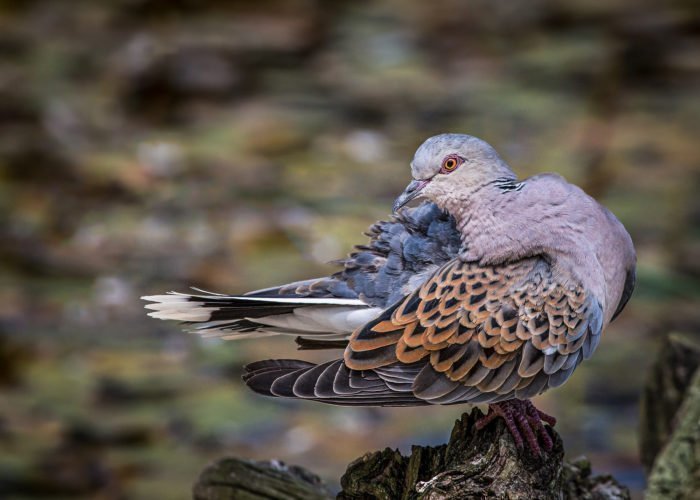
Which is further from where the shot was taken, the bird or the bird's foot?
the bird

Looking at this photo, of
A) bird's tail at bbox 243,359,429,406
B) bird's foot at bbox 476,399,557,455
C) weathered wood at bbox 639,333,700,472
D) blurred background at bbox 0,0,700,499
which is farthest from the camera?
blurred background at bbox 0,0,700,499

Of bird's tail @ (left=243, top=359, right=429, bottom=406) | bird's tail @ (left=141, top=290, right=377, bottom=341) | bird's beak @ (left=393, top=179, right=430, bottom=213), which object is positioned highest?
bird's beak @ (left=393, top=179, right=430, bottom=213)

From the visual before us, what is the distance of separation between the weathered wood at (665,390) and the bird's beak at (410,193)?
32.9 inches

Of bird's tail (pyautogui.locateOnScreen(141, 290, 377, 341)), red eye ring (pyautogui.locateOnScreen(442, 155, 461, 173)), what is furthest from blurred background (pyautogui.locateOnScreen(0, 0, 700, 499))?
red eye ring (pyautogui.locateOnScreen(442, 155, 461, 173))

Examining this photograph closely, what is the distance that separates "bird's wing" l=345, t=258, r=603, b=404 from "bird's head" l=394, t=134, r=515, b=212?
0.30 meters

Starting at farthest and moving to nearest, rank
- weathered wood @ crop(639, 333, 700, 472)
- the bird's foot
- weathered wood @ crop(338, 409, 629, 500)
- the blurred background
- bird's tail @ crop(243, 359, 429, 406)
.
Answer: the blurred background, weathered wood @ crop(639, 333, 700, 472), bird's tail @ crop(243, 359, 429, 406), the bird's foot, weathered wood @ crop(338, 409, 629, 500)

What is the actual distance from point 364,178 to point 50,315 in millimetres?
2252

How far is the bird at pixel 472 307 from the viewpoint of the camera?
329 centimetres

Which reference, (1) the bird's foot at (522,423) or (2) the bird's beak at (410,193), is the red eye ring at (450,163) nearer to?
(2) the bird's beak at (410,193)

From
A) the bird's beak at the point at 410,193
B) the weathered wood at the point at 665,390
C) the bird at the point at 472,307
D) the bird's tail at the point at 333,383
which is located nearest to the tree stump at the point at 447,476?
the bird at the point at 472,307

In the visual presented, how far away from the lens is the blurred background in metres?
5.81

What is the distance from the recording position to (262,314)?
360cm

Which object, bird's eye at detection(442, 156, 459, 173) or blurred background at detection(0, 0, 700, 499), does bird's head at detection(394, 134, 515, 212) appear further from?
blurred background at detection(0, 0, 700, 499)

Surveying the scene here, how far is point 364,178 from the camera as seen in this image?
25.7 ft
